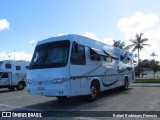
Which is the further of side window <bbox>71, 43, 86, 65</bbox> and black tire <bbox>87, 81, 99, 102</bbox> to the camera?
black tire <bbox>87, 81, 99, 102</bbox>

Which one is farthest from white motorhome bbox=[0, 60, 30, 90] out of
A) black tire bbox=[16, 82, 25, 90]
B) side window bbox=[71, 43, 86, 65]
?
side window bbox=[71, 43, 86, 65]

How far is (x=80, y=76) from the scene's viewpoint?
1230cm

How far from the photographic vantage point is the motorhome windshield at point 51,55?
11633mm

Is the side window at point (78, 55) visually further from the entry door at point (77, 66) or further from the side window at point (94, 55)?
the side window at point (94, 55)

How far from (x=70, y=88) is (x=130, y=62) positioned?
37.9 ft

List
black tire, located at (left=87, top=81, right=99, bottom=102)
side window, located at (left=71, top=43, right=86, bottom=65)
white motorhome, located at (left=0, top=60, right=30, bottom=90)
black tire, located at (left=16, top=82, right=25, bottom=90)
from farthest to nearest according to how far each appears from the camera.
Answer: black tire, located at (left=16, top=82, right=25, bottom=90) < white motorhome, located at (left=0, top=60, right=30, bottom=90) < black tire, located at (left=87, top=81, right=99, bottom=102) < side window, located at (left=71, top=43, right=86, bottom=65)

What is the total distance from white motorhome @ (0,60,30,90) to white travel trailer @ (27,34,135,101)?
39.0 ft

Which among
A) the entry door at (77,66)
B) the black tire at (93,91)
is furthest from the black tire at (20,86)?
the entry door at (77,66)

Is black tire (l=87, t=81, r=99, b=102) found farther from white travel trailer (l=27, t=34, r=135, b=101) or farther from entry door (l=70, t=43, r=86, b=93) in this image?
entry door (l=70, t=43, r=86, b=93)

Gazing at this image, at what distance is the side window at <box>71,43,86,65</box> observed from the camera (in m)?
11.9

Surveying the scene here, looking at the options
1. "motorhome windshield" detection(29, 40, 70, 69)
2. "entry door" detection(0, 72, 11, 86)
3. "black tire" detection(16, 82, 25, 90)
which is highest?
"motorhome windshield" detection(29, 40, 70, 69)

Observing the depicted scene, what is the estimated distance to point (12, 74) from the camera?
24.5 m

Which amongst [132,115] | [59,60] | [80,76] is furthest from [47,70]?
[132,115]

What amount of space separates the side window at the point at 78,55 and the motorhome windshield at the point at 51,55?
33cm
